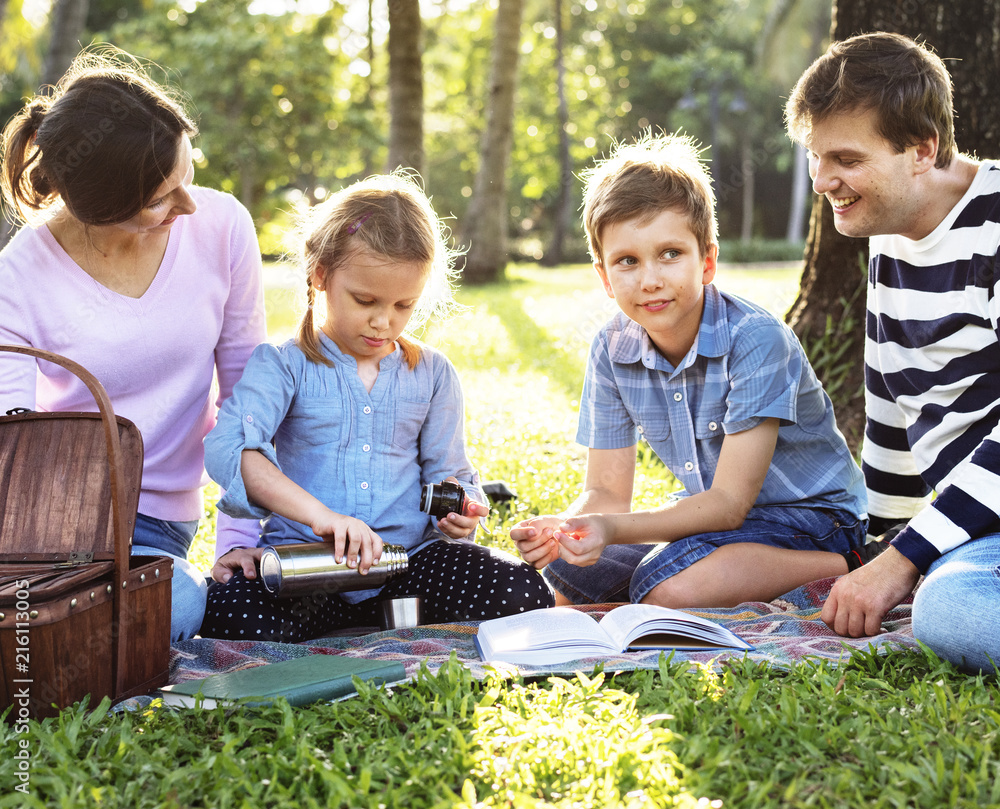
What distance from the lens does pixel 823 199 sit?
4.56 metres

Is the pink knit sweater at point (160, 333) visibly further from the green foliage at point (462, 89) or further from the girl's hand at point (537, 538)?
the green foliage at point (462, 89)

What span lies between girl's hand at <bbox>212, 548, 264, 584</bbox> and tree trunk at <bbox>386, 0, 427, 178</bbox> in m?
7.82

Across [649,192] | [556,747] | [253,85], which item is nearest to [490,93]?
[253,85]

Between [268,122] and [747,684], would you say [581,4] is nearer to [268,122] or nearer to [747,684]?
[268,122]

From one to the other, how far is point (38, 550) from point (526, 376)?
19.5 feet

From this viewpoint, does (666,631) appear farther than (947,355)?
No

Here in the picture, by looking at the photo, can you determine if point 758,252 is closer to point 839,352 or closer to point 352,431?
point 839,352

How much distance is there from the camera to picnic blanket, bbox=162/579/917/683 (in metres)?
2.30

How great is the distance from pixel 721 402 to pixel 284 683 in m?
1.63

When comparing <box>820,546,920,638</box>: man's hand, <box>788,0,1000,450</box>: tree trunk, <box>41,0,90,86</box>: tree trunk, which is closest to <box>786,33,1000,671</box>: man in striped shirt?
<box>820,546,920,638</box>: man's hand

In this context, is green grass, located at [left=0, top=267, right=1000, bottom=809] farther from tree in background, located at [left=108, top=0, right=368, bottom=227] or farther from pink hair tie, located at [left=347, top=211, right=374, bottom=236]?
tree in background, located at [left=108, top=0, right=368, bottom=227]

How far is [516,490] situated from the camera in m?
4.39

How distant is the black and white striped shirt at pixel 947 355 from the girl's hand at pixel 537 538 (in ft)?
3.03

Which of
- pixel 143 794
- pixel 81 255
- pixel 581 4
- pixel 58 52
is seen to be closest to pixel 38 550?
pixel 143 794
